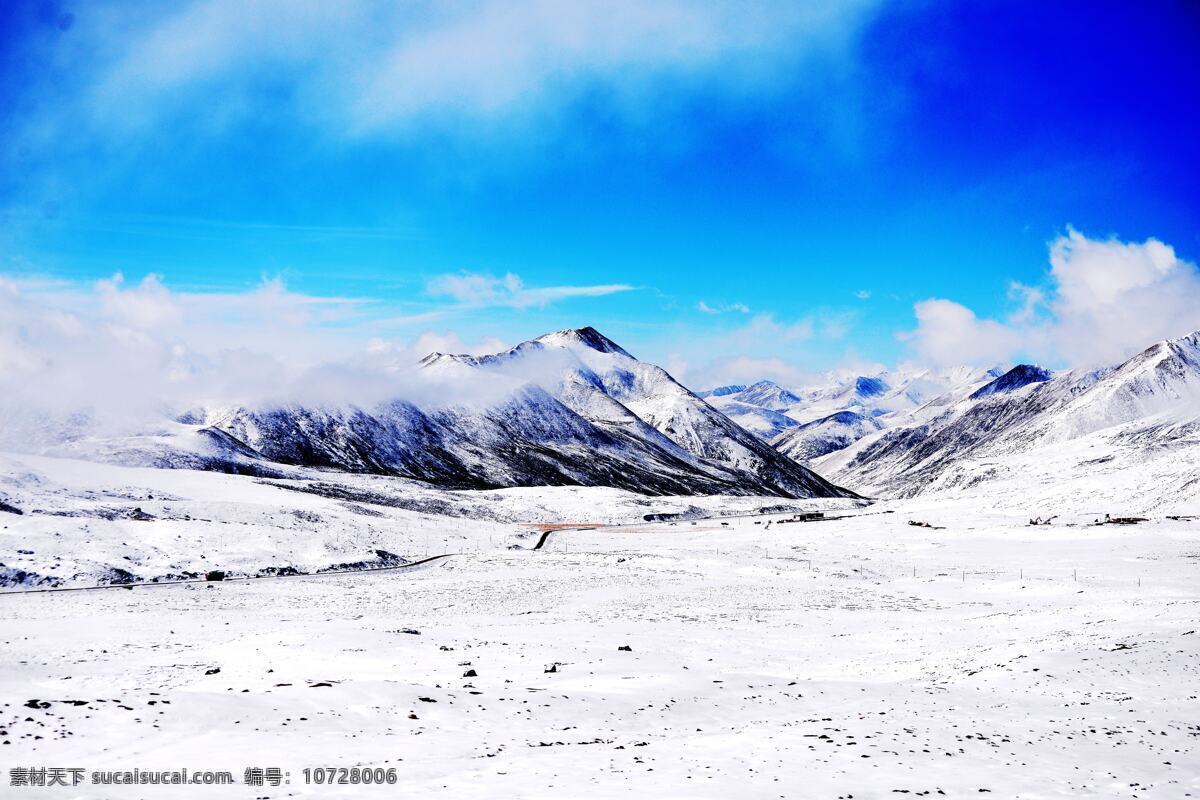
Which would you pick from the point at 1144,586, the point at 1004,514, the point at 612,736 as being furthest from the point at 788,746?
the point at 1004,514

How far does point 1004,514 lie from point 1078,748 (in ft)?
386

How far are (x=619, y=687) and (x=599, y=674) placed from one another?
1927mm

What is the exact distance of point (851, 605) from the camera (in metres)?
45.3

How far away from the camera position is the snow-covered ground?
Answer: 52.0 feet

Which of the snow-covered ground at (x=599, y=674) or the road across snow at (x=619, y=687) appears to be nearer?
the road across snow at (x=619, y=687)

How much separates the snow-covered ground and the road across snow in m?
0.13

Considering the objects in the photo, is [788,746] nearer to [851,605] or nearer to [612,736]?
[612,736]

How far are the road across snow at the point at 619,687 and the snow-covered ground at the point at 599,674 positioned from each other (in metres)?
0.13

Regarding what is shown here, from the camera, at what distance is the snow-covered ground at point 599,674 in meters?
15.8

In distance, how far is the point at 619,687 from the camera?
23.3 meters

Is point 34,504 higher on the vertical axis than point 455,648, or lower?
higher

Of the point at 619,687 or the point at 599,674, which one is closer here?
the point at 619,687

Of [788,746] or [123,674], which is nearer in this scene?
[788,746]

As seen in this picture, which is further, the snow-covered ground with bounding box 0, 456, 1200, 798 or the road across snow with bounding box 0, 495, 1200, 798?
the snow-covered ground with bounding box 0, 456, 1200, 798
